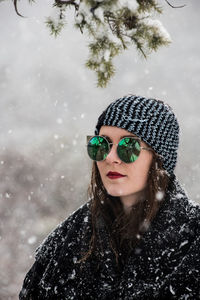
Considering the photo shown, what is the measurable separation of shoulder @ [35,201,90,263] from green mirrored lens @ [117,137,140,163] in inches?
26.5

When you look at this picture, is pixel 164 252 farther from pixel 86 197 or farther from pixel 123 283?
pixel 86 197

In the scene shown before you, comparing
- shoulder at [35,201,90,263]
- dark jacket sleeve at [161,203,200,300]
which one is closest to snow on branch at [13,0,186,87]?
shoulder at [35,201,90,263]

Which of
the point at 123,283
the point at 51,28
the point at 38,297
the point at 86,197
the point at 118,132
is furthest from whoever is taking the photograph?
the point at 51,28

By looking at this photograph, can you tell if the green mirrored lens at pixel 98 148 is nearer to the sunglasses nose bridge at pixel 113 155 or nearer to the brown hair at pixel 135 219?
the sunglasses nose bridge at pixel 113 155

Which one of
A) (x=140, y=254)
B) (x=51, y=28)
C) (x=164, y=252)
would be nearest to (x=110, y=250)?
(x=140, y=254)

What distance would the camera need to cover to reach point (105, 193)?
2.46 metres

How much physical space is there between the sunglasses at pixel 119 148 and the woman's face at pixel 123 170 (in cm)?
4

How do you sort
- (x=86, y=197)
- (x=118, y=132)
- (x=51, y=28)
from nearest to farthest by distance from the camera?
1. (x=118, y=132)
2. (x=86, y=197)
3. (x=51, y=28)

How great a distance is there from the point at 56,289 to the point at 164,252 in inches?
33.3

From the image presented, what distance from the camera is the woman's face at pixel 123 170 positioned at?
7.01ft

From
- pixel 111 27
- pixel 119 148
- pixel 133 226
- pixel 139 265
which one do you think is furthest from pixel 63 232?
pixel 111 27

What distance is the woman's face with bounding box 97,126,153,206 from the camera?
2137 mm

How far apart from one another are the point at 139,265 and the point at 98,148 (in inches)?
32.1

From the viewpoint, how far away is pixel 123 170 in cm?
213
